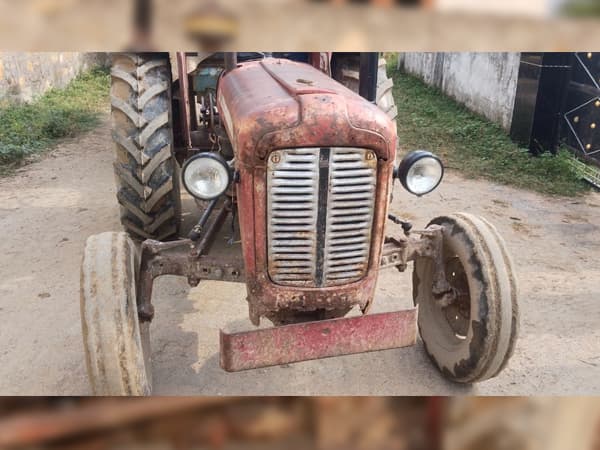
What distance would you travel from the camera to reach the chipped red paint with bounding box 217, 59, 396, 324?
2354mm

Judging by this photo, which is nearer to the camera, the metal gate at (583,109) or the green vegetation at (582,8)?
the green vegetation at (582,8)

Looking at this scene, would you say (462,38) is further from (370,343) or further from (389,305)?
(389,305)

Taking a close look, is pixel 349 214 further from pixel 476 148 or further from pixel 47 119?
pixel 47 119

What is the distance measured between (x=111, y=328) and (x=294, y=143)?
106 cm

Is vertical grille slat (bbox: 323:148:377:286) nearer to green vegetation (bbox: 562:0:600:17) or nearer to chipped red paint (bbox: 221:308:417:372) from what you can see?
chipped red paint (bbox: 221:308:417:372)

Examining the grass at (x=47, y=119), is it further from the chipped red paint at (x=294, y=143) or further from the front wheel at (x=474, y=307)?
the front wheel at (x=474, y=307)

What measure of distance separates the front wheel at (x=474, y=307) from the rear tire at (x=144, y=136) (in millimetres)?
2078

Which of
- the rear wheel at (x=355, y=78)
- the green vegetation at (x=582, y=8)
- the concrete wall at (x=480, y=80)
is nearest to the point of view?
the green vegetation at (x=582, y=8)

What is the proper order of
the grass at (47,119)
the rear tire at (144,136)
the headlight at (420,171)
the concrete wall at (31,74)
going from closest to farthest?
the headlight at (420,171)
the rear tire at (144,136)
the grass at (47,119)
the concrete wall at (31,74)

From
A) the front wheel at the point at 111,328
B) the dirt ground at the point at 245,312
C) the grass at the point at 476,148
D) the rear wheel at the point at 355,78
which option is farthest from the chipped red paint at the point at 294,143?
the grass at the point at 476,148

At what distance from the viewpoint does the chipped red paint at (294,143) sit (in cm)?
235

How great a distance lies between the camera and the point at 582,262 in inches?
195

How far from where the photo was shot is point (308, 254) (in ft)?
8.39

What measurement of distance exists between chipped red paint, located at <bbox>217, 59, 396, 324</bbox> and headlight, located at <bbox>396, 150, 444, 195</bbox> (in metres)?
0.21
